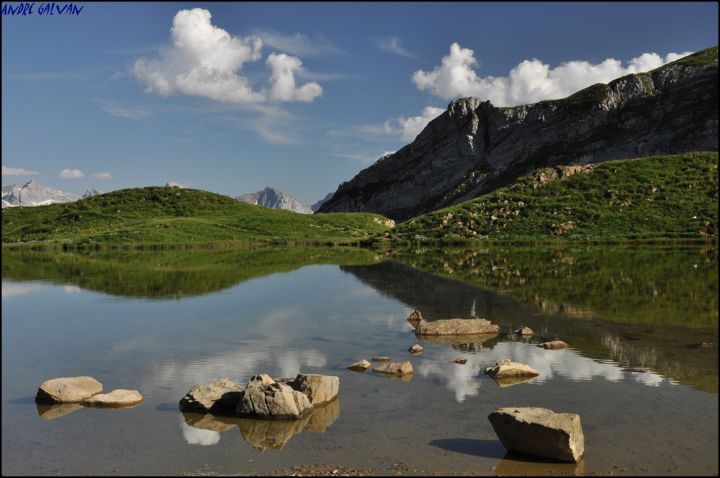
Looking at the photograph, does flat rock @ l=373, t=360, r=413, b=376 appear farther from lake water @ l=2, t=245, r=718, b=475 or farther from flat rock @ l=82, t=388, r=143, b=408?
flat rock @ l=82, t=388, r=143, b=408

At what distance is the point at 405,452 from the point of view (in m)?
11.9

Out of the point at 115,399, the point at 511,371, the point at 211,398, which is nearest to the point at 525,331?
the point at 511,371

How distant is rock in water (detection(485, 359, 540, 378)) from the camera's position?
1705 cm

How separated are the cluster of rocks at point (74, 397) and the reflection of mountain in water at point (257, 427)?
2.06m

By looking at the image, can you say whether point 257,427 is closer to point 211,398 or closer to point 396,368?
point 211,398

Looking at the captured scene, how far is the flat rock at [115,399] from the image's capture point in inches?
583

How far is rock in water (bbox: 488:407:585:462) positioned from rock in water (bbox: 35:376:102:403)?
11051 mm

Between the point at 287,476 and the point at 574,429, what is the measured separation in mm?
6021

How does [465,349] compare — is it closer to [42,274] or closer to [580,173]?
[42,274]

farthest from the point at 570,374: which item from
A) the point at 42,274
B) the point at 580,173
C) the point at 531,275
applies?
the point at 580,173

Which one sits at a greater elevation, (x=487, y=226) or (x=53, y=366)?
(x=487, y=226)

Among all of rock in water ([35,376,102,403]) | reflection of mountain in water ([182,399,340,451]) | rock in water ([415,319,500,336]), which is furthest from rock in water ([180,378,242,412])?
rock in water ([415,319,500,336])

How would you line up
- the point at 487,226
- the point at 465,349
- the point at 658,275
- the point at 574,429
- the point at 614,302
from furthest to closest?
the point at 487,226
the point at 658,275
the point at 614,302
the point at 465,349
the point at 574,429

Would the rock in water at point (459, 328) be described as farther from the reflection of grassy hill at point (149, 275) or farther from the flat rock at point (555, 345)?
the reflection of grassy hill at point (149, 275)
